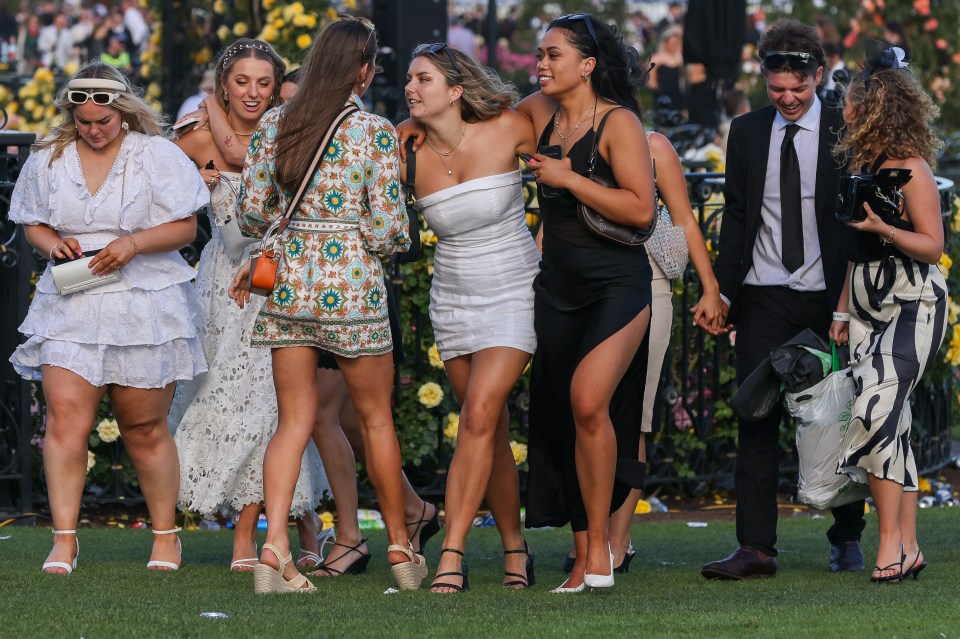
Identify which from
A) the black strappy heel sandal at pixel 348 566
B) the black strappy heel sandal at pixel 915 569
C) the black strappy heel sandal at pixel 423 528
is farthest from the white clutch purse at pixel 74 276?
the black strappy heel sandal at pixel 915 569

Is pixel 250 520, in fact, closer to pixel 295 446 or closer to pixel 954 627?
pixel 295 446

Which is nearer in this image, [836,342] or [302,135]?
[302,135]

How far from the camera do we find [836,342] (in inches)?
230

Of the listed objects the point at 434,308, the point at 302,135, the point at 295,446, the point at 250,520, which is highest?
the point at 302,135

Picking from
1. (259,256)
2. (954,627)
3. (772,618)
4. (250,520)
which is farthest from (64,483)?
(954,627)

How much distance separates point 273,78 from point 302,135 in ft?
3.16

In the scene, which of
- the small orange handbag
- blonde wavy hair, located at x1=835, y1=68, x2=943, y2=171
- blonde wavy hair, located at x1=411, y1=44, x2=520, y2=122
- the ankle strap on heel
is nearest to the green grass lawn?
the ankle strap on heel

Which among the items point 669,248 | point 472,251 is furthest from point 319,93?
point 669,248

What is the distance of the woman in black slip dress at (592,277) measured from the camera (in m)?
5.33

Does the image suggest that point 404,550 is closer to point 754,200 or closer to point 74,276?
point 74,276

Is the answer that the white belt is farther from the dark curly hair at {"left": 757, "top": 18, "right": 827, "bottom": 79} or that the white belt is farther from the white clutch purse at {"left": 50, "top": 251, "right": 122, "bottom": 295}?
the dark curly hair at {"left": 757, "top": 18, "right": 827, "bottom": 79}

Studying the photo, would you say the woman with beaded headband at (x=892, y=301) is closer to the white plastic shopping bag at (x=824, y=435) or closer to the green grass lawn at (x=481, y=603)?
the white plastic shopping bag at (x=824, y=435)

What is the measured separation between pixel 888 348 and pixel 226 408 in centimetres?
246

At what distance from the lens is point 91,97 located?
18.9 feet
